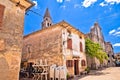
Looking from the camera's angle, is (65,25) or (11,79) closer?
(11,79)

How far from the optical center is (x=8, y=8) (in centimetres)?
764

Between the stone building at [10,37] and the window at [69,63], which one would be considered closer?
the stone building at [10,37]

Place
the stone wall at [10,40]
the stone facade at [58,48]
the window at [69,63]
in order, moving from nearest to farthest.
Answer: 1. the stone wall at [10,40]
2. the stone facade at [58,48]
3. the window at [69,63]

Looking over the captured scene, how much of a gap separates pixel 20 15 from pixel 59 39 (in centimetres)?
748

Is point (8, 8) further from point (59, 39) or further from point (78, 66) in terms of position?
point (78, 66)

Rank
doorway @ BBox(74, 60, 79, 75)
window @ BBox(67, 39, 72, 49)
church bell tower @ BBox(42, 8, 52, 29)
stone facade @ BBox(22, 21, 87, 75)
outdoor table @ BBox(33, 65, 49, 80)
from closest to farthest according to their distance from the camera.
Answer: outdoor table @ BBox(33, 65, 49, 80) → stone facade @ BBox(22, 21, 87, 75) → window @ BBox(67, 39, 72, 49) → doorway @ BBox(74, 60, 79, 75) → church bell tower @ BBox(42, 8, 52, 29)

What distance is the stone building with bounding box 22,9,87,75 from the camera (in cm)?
1493

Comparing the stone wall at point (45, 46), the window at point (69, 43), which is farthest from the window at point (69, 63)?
the window at point (69, 43)

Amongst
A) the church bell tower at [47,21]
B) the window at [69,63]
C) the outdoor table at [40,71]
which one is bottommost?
the outdoor table at [40,71]

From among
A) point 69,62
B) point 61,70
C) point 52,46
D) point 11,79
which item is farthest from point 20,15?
point 69,62

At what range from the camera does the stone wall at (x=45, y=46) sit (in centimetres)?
1493

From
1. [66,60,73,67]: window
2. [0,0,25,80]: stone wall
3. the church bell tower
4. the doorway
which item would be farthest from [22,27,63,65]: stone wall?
the church bell tower

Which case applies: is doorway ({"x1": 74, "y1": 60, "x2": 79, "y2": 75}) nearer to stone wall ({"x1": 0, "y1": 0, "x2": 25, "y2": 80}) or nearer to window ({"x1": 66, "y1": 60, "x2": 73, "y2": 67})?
window ({"x1": 66, "y1": 60, "x2": 73, "y2": 67})

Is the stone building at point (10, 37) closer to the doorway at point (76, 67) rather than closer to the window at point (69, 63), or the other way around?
the window at point (69, 63)
